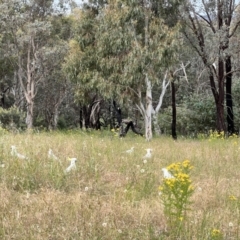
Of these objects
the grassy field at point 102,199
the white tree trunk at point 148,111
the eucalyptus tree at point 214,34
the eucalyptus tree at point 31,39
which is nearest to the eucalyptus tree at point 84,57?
the white tree trunk at point 148,111

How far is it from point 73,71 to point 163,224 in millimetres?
15123

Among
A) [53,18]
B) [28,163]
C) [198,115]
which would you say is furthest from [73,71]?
[28,163]

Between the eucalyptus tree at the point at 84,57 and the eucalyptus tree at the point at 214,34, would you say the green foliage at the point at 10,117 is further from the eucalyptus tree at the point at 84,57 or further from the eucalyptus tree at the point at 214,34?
the eucalyptus tree at the point at 214,34

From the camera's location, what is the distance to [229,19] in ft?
57.7

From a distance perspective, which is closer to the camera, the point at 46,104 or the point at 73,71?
the point at 73,71

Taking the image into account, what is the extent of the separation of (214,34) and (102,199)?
1303 cm

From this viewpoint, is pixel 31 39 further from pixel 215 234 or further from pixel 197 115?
pixel 215 234

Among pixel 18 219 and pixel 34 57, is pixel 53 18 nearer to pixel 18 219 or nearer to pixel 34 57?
pixel 34 57

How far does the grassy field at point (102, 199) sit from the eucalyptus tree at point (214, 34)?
35.3 ft

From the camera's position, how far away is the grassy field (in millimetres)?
3617

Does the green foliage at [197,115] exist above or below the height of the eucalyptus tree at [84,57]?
below

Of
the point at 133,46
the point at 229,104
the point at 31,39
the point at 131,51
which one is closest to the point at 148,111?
the point at 131,51

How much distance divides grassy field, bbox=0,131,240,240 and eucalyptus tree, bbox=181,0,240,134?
35.3ft

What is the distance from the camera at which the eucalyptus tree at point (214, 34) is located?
16812 mm
